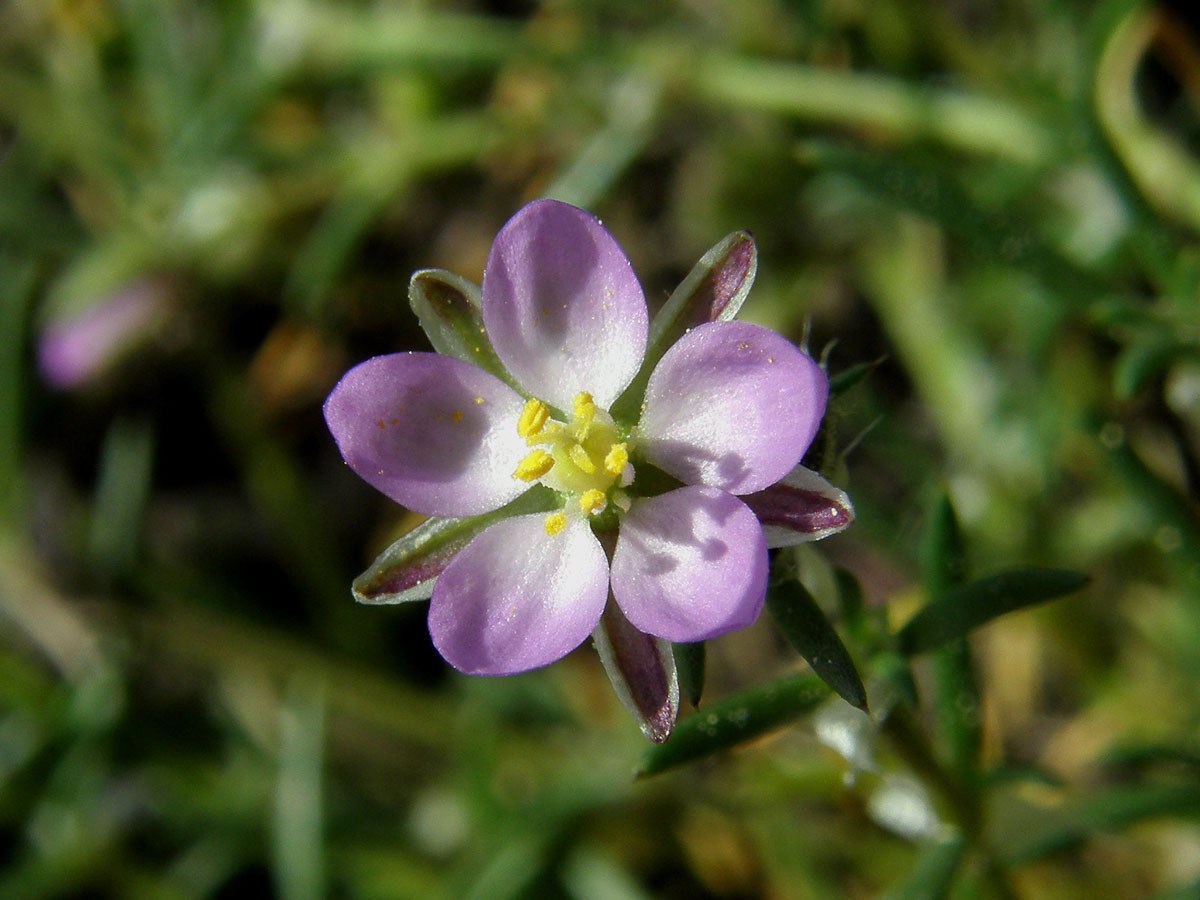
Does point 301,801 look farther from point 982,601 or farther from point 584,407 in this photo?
point 982,601

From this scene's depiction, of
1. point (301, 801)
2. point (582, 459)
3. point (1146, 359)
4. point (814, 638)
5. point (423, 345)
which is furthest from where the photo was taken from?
point (423, 345)

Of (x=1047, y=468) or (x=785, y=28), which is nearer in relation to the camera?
(x=1047, y=468)

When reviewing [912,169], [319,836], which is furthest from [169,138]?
[912,169]

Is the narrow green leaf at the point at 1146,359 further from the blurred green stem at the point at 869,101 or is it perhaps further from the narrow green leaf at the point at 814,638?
the blurred green stem at the point at 869,101

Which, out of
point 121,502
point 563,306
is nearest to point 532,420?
point 563,306

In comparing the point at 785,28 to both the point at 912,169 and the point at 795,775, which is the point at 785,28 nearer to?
the point at 912,169

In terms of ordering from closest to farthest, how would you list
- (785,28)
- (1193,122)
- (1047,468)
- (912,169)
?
1. (912,169)
2. (1047,468)
3. (1193,122)
4. (785,28)

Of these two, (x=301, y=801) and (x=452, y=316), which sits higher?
(x=452, y=316)
